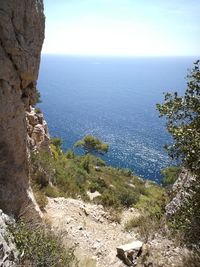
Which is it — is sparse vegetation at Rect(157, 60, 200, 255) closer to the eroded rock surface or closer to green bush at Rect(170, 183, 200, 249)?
green bush at Rect(170, 183, 200, 249)

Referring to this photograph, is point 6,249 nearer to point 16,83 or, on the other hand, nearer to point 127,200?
point 16,83

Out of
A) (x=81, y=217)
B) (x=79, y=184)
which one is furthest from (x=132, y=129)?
(x=81, y=217)

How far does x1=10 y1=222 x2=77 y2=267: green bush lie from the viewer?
9828 mm

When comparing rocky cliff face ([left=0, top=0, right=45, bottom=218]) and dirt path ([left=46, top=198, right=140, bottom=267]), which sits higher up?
rocky cliff face ([left=0, top=0, right=45, bottom=218])

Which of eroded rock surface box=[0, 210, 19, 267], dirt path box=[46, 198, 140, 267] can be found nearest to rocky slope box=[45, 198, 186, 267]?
dirt path box=[46, 198, 140, 267]

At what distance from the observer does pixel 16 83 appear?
12531 millimetres

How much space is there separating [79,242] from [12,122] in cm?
650

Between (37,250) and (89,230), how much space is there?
24.8ft

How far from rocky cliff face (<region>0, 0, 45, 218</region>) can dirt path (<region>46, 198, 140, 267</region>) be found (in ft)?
9.14

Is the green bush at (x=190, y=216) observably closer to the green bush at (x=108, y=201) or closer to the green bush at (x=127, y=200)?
the green bush at (x=108, y=201)

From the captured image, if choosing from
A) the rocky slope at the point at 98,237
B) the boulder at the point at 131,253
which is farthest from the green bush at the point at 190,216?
the boulder at the point at 131,253

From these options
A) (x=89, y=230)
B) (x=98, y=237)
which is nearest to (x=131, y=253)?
(x=98, y=237)

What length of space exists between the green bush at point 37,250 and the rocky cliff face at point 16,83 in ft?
7.87

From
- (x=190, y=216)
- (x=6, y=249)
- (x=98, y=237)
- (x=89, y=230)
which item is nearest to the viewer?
(x=190, y=216)
